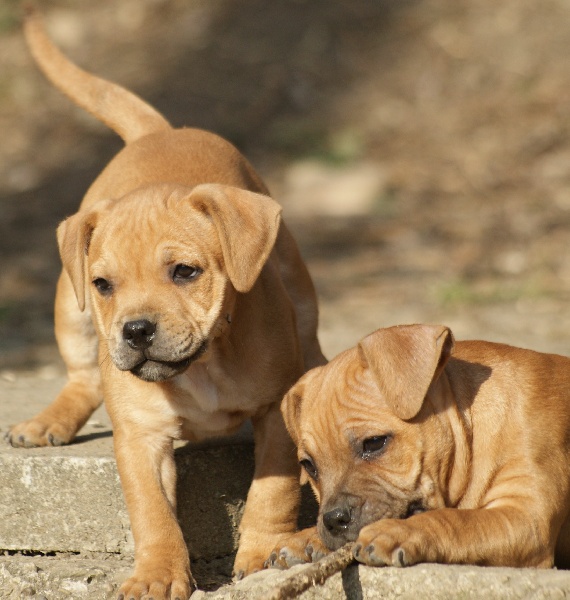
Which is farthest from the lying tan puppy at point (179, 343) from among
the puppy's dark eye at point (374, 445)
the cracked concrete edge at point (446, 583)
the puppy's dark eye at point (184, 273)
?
the puppy's dark eye at point (374, 445)

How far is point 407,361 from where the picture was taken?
4820 millimetres

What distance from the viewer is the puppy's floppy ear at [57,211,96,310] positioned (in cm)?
577

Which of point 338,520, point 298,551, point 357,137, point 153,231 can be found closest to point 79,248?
point 153,231

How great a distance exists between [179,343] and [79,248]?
0.92 meters

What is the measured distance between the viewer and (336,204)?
14461 millimetres

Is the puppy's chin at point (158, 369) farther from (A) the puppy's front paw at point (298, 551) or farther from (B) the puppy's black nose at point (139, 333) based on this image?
(A) the puppy's front paw at point (298, 551)

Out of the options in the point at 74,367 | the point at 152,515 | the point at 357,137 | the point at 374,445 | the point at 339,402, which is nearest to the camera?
the point at 374,445

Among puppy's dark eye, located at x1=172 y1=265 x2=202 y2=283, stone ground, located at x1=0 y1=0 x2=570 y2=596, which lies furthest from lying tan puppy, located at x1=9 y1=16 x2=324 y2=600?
stone ground, located at x1=0 y1=0 x2=570 y2=596

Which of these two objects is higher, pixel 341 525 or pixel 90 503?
pixel 90 503

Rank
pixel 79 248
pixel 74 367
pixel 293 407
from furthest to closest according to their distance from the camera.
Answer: pixel 74 367 → pixel 79 248 → pixel 293 407

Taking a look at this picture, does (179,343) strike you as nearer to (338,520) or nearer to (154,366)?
(154,366)

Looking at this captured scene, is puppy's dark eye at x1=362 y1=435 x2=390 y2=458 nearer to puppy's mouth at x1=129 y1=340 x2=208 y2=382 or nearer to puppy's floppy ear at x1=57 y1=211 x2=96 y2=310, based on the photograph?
puppy's mouth at x1=129 y1=340 x2=208 y2=382

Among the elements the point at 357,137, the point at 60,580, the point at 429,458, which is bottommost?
the point at 60,580

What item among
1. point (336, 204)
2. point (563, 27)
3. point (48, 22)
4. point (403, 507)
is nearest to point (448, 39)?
point (563, 27)
